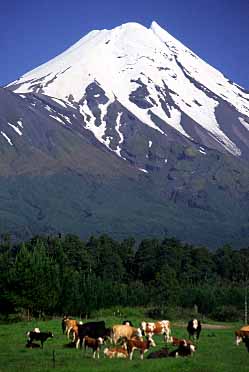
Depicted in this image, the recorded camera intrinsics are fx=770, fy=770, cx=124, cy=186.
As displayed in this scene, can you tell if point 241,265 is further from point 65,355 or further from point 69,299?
point 65,355

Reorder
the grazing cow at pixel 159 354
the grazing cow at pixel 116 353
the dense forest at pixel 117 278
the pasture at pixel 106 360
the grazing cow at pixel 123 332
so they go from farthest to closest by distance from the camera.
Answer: the dense forest at pixel 117 278, the grazing cow at pixel 123 332, the grazing cow at pixel 116 353, the grazing cow at pixel 159 354, the pasture at pixel 106 360

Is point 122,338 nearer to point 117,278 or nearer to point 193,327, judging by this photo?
point 193,327

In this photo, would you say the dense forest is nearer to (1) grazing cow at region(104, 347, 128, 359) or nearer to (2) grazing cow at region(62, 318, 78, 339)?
(2) grazing cow at region(62, 318, 78, 339)

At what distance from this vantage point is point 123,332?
33000 millimetres

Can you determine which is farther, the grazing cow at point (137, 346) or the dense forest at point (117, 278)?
the dense forest at point (117, 278)

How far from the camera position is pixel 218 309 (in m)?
61.6

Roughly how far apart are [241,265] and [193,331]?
60.4 metres

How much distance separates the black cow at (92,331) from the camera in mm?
31984

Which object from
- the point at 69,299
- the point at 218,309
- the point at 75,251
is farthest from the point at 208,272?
the point at 69,299

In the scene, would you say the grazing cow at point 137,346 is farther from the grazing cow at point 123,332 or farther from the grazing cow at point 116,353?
the grazing cow at point 123,332

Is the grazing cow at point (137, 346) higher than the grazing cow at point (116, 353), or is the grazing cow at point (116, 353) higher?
the grazing cow at point (137, 346)

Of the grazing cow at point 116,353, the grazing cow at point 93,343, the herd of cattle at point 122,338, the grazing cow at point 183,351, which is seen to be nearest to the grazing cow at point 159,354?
the herd of cattle at point 122,338

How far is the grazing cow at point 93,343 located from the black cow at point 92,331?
0.70 metres

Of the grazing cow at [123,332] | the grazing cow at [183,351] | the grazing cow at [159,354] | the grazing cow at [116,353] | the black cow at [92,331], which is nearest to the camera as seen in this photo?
the grazing cow at [159,354]
